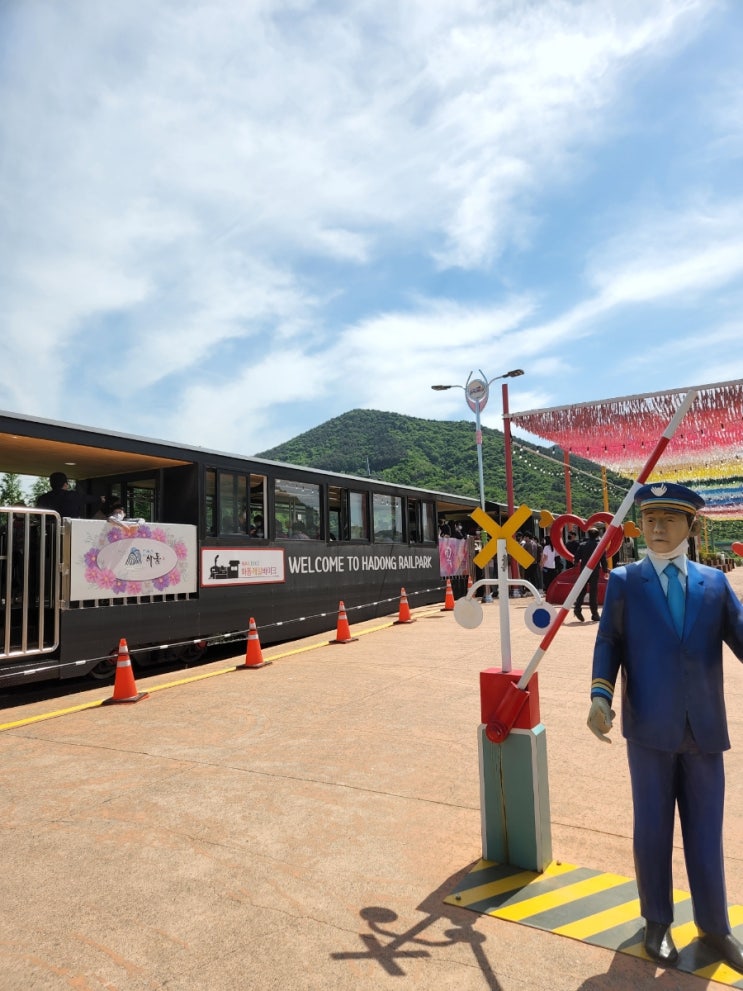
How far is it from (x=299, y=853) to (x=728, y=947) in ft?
6.61

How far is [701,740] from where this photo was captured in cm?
256

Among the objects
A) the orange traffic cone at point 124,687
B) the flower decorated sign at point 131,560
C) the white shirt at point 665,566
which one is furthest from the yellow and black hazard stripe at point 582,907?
the flower decorated sign at point 131,560

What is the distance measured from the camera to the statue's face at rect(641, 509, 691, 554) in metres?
2.73

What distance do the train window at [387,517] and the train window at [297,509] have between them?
7.89 feet

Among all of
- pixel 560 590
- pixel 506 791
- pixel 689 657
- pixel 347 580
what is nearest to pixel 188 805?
pixel 506 791

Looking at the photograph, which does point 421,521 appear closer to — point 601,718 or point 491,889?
point 491,889

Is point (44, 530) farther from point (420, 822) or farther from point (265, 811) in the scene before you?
point (420, 822)

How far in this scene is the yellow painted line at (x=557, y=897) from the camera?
289 centimetres

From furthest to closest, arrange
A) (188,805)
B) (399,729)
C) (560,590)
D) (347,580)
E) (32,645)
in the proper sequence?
(560,590), (347,580), (32,645), (399,729), (188,805)

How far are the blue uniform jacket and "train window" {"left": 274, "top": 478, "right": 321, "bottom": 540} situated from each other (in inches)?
351

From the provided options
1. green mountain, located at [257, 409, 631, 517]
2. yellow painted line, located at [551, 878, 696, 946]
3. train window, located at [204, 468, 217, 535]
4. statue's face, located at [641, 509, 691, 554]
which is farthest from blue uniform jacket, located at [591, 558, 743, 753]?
green mountain, located at [257, 409, 631, 517]

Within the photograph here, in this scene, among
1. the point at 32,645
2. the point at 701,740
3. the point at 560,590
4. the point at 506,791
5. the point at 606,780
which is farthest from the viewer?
the point at 560,590

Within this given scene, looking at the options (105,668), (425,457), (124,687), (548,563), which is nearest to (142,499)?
(105,668)

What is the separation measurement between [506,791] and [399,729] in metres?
2.67
